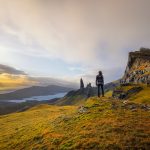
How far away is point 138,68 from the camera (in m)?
120

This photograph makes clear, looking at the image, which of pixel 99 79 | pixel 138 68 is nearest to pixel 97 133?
pixel 99 79

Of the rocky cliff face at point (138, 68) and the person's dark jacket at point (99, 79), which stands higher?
the rocky cliff face at point (138, 68)

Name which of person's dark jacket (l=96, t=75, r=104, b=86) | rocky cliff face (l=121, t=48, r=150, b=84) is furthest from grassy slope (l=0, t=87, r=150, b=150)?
rocky cliff face (l=121, t=48, r=150, b=84)

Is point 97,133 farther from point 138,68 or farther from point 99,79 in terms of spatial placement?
point 138,68

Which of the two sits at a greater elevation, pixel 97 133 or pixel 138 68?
pixel 138 68

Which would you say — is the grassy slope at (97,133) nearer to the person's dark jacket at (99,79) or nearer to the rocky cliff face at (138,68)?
the person's dark jacket at (99,79)

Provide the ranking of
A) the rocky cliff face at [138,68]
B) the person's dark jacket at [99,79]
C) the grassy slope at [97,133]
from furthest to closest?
1. the rocky cliff face at [138,68]
2. the person's dark jacket at [99,79]
3. the grassy slope at [97,133]

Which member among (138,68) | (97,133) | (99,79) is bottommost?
(97,133)

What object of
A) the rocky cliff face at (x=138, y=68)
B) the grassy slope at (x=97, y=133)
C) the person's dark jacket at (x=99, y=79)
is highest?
the rocky cliff face at (x=138, y=68)

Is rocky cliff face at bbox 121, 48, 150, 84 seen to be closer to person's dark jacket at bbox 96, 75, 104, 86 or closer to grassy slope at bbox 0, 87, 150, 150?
person's dark jacket at bbox 96, 75, 104, 86

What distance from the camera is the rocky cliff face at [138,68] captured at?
344ft

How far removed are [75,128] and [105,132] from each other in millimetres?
5644

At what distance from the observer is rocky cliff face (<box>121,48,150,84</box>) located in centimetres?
10488

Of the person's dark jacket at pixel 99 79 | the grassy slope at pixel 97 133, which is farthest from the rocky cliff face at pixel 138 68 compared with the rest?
the grassy slope at pixel 97 133
